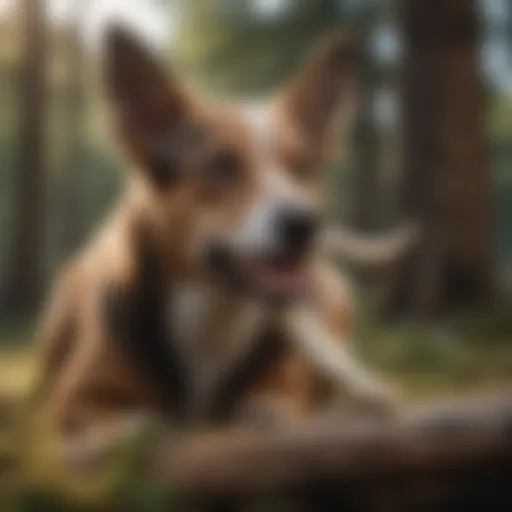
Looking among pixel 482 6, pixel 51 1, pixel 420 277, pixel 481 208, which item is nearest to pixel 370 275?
pixel 420 277

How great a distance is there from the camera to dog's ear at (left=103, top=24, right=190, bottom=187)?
175 cm

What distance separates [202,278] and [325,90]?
35 cm

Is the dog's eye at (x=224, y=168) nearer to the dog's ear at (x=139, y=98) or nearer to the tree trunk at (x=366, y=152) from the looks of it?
the dog's ear at (x=139, y=98)

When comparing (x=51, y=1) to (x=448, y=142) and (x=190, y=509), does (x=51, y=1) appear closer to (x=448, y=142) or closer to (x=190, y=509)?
(x=448, y=142)

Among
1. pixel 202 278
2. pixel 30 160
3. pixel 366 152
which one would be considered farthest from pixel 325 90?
pixel 30 160

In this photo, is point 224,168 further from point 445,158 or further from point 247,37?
point 445,158

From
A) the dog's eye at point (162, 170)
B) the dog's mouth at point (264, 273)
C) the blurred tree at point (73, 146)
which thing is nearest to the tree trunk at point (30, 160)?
the blurred tree at point (73, 146)

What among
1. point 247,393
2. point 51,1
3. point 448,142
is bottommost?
point 247,393

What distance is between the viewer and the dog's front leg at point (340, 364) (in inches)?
70.7

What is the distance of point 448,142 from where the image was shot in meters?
1.86

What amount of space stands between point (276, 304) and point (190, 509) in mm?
328

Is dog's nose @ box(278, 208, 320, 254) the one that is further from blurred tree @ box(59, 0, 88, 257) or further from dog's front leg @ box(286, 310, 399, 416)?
blurred tree @ box(59, 0, 88, 257)

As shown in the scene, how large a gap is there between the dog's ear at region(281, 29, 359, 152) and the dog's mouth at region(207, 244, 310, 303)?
20cm

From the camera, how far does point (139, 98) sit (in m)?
1.75
